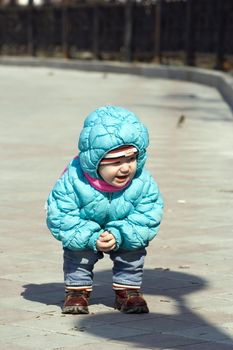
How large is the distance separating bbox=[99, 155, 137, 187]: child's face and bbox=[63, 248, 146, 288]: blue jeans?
410 millimetres

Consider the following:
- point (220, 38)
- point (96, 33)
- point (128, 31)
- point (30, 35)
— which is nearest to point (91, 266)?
point (220, 38)

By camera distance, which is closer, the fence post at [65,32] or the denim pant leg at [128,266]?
the denim pant leg at [128,266]

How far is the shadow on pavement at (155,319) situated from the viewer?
609 centimetres

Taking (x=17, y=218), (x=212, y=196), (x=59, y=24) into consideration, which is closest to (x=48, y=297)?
(x=17, y=218)

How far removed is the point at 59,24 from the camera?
41.6 m

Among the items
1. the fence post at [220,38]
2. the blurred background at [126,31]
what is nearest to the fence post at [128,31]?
the blurred background at [126,31]

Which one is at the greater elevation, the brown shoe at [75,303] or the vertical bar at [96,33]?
the brown shoe at [75,303]

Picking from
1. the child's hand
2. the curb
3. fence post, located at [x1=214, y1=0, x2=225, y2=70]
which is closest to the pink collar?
the child's hand

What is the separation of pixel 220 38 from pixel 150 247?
65.9 ft

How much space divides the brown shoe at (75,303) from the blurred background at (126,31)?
21444 millimetres

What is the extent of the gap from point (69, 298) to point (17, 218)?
323cm

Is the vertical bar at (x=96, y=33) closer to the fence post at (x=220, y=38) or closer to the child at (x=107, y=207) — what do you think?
the fence post at (x=220, y=38)

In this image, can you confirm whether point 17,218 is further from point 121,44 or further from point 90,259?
point 121,44

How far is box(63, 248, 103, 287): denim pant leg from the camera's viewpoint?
6.79 metres
